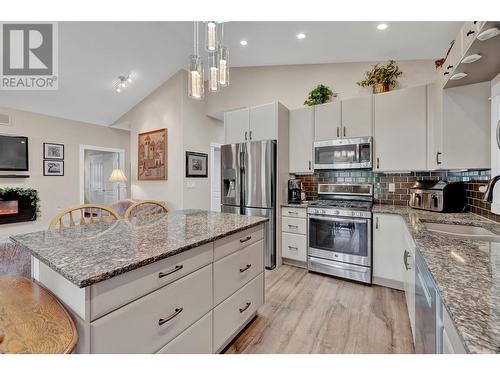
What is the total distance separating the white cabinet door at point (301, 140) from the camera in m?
3.27

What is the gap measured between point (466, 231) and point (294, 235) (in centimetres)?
177

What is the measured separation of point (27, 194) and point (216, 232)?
184 inches

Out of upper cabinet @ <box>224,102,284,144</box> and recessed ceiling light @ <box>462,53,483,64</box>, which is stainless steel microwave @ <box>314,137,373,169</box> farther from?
recessed ceiling light @ <box>462,53,483,64</box>

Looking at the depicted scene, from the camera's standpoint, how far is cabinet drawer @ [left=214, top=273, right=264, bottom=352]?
147 cm

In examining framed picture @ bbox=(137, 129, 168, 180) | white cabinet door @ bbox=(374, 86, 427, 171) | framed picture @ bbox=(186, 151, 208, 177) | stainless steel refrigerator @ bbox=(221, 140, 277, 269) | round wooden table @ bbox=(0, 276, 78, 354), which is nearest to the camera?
round wooden table @ bbox=(0, 276, 78, 354)

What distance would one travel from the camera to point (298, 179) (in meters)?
3.60

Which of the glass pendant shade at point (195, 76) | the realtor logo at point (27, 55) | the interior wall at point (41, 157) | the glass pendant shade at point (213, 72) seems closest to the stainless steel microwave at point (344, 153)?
the glass pendant shade at point (213, 72)

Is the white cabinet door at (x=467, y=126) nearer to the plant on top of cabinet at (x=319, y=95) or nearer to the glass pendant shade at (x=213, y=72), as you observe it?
the plant on top of cabinet at (x=319, y=95)

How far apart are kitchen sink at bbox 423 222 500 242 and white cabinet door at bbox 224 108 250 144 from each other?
2456 mm

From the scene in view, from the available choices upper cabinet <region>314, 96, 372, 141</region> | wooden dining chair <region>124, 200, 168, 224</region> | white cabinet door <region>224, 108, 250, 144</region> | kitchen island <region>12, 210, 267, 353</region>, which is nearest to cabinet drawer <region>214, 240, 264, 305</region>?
kitchen island <region>12, 210, 267, 353</region>

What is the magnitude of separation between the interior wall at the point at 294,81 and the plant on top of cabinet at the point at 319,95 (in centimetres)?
19

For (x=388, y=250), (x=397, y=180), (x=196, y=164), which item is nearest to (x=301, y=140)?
(x=397, y=180)

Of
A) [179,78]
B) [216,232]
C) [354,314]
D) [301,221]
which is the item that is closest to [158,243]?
[216,232]
